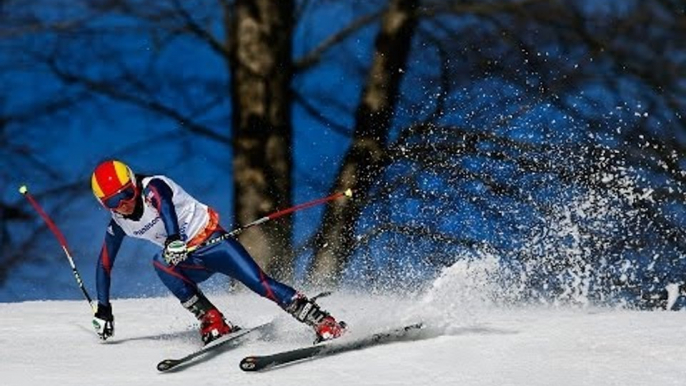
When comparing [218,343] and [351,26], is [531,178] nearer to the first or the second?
[351,26]

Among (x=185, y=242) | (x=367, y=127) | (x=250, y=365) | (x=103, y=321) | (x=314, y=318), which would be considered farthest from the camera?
(x=367, y=127)

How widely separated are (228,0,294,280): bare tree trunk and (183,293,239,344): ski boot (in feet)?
14.4

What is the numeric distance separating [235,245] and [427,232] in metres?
5.73

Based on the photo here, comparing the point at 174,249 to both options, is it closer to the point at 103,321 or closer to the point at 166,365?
the point at 166,365

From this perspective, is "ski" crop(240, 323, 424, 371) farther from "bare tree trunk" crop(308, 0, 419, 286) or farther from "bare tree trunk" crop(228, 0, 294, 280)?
"bare tree trunk" crop(308, 0, 419, 286)

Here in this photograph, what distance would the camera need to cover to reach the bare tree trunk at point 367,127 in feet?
39.0

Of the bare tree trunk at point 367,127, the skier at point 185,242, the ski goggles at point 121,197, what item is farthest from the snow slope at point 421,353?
the bare tree trunk at point 367,127

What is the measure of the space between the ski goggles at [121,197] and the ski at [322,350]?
1332mm

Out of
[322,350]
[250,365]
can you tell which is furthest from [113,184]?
[322,350]

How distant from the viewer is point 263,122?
1195cm

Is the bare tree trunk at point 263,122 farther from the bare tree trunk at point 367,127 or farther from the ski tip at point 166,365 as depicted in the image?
the ski tip at point 166,365

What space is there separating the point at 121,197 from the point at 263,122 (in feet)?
18.1

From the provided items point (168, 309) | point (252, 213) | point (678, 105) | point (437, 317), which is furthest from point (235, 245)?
point (678, 105)

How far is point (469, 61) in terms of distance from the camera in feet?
38.7
